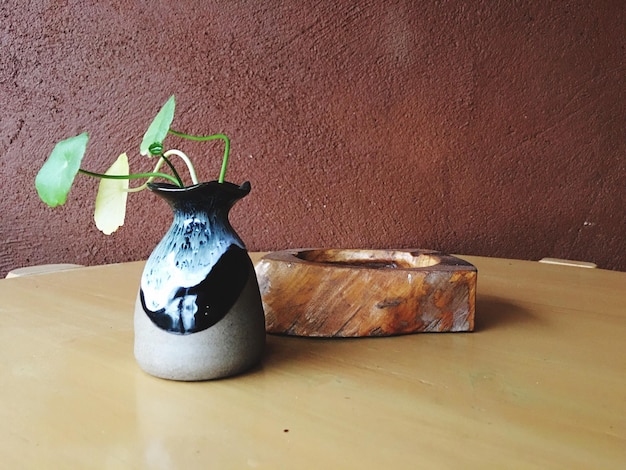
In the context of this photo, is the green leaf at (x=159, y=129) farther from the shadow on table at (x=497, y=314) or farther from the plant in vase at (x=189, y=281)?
the shadow on table at (x=497, y=314)

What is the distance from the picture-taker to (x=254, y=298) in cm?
63

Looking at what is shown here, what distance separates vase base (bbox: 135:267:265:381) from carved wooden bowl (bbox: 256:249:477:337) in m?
0.14

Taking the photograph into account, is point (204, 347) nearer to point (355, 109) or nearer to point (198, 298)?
point (198, 298)

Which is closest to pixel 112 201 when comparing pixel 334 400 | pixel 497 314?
pixel 334 400

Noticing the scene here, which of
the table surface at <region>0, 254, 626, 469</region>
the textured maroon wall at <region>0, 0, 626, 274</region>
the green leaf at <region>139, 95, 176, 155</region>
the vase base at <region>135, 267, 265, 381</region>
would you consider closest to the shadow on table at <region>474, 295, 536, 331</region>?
the table surface at <region>0, 254, 626, 469</region>

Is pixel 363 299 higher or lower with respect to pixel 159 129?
lower

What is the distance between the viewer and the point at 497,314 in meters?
0.87

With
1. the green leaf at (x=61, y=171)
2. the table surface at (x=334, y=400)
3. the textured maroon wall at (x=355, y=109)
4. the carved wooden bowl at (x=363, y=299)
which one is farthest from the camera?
the textured maroon wall at (x=355, y=109)

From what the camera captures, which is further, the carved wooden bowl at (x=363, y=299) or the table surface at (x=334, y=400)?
the carved wooden bowl at (x=363, y=299)

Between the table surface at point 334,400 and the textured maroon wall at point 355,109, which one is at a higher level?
the textured maroon wall at point 355,109

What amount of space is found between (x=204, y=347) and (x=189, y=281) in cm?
7

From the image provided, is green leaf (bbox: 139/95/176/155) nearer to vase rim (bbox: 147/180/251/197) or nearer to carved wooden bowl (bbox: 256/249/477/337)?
vase rim (bbox: 147/180/251/197)

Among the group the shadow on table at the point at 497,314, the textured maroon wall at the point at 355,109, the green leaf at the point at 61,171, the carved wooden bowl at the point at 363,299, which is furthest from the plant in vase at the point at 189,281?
the textured maroon wall at the point at 355,109

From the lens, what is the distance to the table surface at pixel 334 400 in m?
0.45
